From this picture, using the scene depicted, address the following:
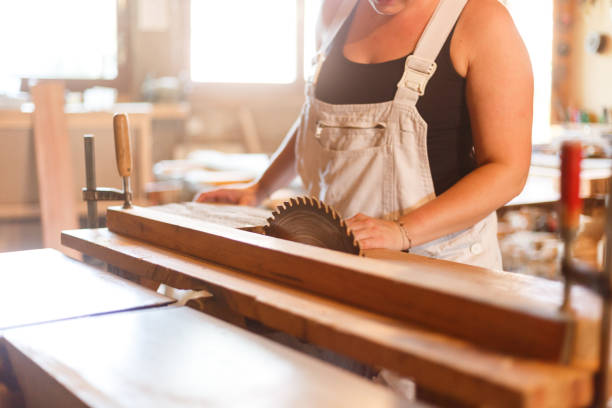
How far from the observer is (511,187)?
1.28m

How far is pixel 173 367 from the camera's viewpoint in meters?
0.83

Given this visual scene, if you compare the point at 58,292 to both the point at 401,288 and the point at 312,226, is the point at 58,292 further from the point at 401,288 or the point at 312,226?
the point at 401,288

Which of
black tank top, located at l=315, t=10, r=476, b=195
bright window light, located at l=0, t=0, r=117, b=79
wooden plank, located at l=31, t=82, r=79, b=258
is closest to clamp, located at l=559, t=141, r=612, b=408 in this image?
black tank top, located at l=315, t=10, r=476, b=195

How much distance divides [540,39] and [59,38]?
533 centimetres

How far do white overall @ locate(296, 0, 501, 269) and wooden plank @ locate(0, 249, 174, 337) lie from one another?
52 cm

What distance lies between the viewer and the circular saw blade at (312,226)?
3.69 ft

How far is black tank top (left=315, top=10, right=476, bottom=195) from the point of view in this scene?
134 centimetres

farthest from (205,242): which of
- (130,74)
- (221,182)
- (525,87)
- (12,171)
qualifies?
(130,74)

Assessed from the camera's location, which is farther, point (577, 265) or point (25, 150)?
point (25, 150)

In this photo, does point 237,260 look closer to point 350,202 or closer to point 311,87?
point 350,202

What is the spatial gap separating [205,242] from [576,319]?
73cm

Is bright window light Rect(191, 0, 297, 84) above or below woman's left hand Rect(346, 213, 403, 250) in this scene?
above

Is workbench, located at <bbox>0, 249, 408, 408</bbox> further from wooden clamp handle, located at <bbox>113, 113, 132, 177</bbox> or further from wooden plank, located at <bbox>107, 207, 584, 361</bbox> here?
wooden clamp handle, located at <bbox>113, 113, 132, 177</bbox>

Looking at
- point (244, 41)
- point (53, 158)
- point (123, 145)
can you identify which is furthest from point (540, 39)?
point (123, 145)
